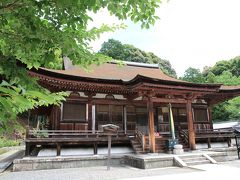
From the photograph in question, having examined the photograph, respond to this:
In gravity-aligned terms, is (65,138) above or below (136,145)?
above

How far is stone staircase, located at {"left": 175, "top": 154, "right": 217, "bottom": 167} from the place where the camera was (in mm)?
10142

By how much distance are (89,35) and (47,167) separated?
8.85 meters

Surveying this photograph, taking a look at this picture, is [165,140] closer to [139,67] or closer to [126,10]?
[139,67]

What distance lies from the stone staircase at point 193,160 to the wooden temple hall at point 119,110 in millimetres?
1469

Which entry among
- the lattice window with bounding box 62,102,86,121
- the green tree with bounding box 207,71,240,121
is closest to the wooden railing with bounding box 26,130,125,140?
the lattice window with bounding box 62,102,86,121

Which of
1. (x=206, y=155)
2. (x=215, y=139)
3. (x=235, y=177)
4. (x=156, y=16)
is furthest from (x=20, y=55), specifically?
(x=215, y=139)

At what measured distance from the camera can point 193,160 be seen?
419 inches

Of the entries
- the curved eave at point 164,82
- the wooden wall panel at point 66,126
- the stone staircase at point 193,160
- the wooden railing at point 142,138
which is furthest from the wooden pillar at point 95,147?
the stone staircase at point 193,160

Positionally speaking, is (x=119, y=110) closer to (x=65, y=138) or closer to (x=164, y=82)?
(x=164, y=82)

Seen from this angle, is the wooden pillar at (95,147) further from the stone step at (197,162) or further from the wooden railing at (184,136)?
Result: the wooden railing at (184,136)

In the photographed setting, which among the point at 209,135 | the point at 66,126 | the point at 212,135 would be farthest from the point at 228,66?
the point at 66,126

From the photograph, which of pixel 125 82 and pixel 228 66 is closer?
pixel 125 82

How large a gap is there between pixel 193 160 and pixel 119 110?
5314 millimetres

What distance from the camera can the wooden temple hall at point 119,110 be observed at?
1112 centimetres
